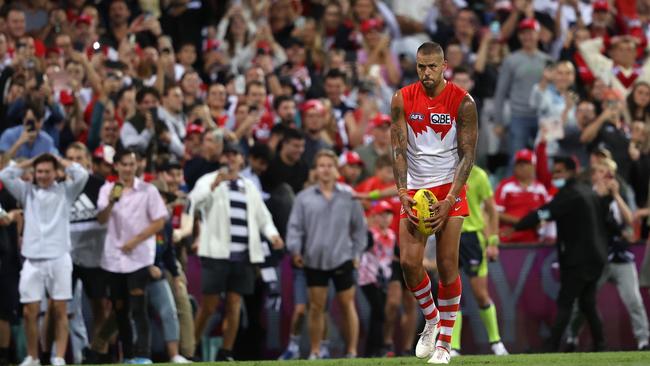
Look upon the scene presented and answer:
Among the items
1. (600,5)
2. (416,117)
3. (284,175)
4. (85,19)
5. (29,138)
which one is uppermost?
(600,5)

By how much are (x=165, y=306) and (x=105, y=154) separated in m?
2.17

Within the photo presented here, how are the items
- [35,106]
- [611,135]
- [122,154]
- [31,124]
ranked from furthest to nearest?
[611,135]
[35,106]
[31,124]
[122,154]

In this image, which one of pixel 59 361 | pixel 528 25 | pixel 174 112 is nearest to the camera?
pixel 59 361

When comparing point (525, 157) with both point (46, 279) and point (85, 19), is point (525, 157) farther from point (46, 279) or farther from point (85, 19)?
point (46, 279)

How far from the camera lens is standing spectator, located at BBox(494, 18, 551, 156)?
2134 cm

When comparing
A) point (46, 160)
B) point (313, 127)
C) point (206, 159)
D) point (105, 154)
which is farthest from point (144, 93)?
point (46, 160)

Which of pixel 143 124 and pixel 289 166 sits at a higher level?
pixel 143 124

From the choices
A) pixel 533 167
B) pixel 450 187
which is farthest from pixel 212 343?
pixel 450 187

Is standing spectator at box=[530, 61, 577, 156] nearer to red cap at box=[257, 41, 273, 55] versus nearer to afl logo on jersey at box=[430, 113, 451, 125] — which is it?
red cap at box=[257, 41, 273, 55]

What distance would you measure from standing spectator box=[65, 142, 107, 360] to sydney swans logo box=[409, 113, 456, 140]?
205 inches

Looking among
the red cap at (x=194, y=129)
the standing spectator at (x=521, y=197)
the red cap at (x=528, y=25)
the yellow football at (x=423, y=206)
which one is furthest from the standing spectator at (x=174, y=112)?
the yellow football at (x=423, y=206)

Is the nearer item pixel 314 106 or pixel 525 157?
pixel 525 157

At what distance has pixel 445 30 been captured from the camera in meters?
24.0

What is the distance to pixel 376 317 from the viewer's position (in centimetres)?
1741
